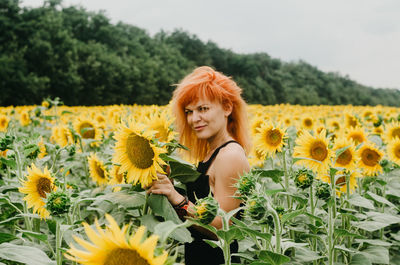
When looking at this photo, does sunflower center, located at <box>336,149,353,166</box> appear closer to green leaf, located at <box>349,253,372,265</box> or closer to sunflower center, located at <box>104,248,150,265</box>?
green leaf, located at <box>349,253,372,265</box>

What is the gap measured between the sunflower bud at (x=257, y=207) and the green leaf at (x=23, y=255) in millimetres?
Answer: 771

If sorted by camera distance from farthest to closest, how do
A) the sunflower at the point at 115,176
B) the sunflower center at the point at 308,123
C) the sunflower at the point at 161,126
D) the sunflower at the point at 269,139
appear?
1. the sunflower center at the point at 308,123
2. the sunflower at the point at 269,139
3. the sunflower at the point at 115,176
4. the sunflower at the point at 161,126

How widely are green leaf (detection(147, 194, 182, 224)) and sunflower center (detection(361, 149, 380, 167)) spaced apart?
2.22m

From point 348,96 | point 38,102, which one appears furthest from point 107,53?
point 348,96

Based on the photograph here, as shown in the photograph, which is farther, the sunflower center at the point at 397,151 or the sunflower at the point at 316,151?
the sunflower center at the point at 397,151

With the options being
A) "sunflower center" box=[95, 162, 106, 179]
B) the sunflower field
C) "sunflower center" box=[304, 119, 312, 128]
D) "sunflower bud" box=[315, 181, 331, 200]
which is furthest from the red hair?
"sunflower center" box=[304, 119, 312, 128]

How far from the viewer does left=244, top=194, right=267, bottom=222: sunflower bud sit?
4.56ft

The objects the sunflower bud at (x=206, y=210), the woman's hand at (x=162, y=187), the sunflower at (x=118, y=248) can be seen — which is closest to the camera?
the sunflower at (x=118, y=248)

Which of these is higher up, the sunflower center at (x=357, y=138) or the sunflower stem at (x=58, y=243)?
the sunflower center at (x=357, y=138)

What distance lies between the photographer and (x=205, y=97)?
248cm

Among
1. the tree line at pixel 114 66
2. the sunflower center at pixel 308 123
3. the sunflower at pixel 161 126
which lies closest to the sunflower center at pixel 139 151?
the sunflower at pixel 161 126

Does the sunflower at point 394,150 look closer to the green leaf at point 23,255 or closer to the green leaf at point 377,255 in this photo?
the green leaf at point 377,255

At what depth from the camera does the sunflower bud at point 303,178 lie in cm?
208

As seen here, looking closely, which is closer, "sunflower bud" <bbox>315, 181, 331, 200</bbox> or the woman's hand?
the woman's hand
